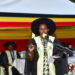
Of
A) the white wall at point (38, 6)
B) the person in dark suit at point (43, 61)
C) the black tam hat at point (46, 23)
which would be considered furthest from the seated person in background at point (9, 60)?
the person in dark suit at point (43, 61)

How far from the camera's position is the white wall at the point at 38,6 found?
19.8 feet

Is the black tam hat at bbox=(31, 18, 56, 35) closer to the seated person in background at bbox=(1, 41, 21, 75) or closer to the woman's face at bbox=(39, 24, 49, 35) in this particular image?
the woman's face at bbox=(39, 24, 49, 35)

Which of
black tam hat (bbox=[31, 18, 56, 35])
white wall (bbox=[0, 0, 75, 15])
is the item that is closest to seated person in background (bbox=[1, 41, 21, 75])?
white wall (bbox=[0, 0, 75, 15])

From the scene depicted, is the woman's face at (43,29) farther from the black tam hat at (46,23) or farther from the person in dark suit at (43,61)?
the black tam hat at (46,23)

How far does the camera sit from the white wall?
238 inches

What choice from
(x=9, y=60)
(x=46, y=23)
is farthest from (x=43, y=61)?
(x=9, y=60)

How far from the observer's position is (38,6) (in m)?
6.30

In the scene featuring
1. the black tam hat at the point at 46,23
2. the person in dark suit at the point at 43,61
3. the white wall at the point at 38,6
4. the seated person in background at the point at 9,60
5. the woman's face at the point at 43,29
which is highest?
the woman's face at the point at 43,29

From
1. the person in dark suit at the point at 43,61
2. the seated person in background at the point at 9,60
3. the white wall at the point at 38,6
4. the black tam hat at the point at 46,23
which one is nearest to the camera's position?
the person in dark suit at the point at 43,61

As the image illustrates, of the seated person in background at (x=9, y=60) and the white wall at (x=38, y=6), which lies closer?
the white wall at (x=38, y=6)

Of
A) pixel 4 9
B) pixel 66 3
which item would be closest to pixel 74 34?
pixel 66 3

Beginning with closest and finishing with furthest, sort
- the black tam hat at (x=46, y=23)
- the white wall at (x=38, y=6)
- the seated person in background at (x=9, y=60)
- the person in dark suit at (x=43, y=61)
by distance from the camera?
1. the person in dark suit at (x=43, y=61)
2. the black tam hat at (x=46, y=23)
3. the white wall at (x=38, y=6)
4. the seated person in background at (x=9, y=60)

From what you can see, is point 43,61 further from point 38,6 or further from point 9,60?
point 9,60

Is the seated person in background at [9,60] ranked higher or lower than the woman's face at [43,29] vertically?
lower
